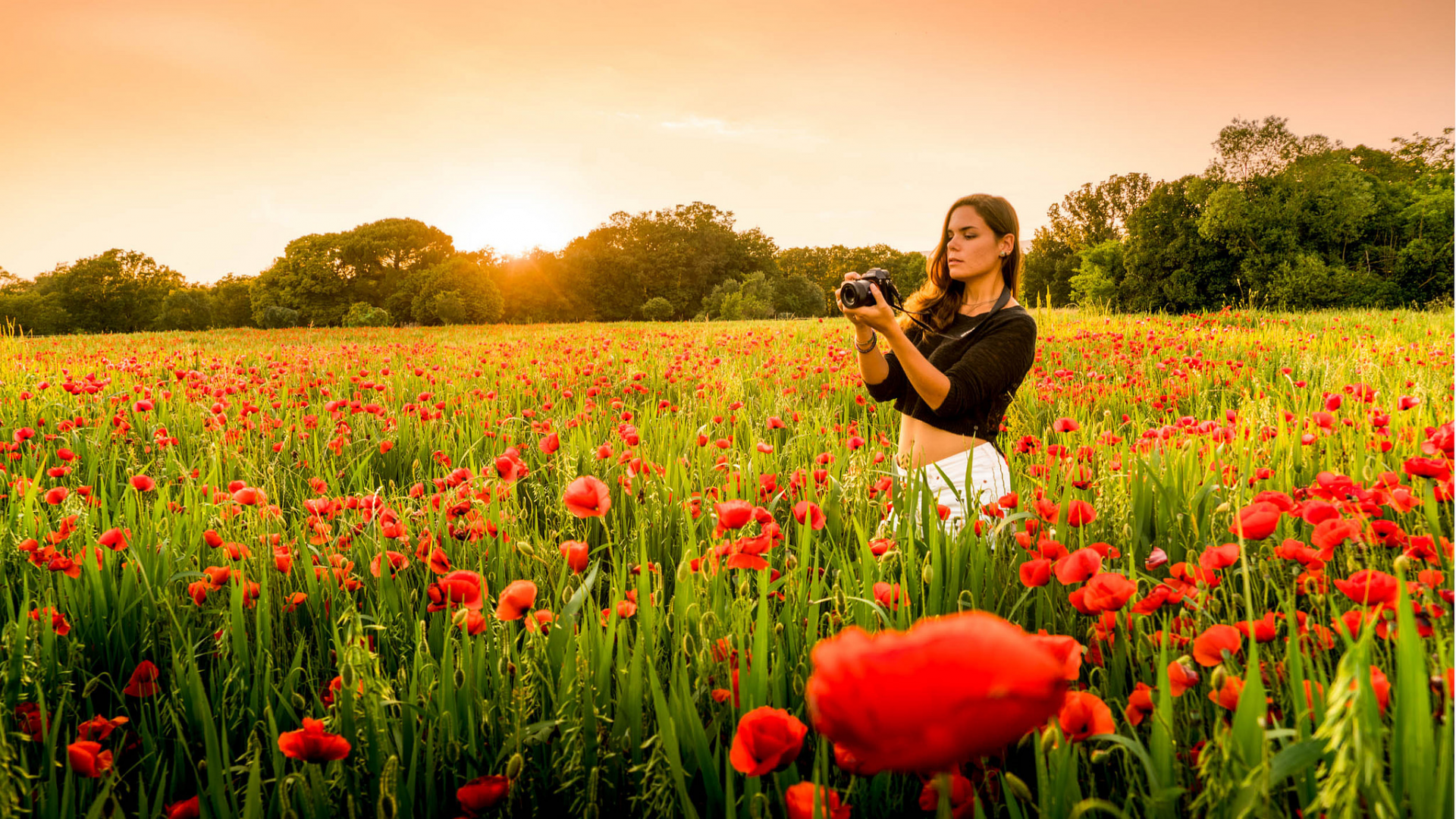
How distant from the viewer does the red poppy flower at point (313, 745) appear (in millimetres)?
881

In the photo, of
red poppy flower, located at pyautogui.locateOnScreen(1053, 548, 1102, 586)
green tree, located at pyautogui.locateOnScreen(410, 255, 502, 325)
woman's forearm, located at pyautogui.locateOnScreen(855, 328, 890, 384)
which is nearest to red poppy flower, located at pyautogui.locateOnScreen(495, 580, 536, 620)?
red poppy flower, located at pyautogui.locateOnScreen(1053, 548, 1102, 586)

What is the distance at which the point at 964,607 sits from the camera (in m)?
1.56

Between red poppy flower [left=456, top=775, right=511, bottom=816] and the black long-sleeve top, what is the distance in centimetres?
214

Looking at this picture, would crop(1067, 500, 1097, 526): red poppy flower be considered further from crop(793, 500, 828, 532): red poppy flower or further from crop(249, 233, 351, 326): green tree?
crop(249, 233, 351, 326): green tree

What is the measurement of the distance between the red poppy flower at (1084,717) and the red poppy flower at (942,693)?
1.71ft

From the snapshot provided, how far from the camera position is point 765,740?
0.80 m

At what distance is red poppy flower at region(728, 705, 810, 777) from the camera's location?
786mm

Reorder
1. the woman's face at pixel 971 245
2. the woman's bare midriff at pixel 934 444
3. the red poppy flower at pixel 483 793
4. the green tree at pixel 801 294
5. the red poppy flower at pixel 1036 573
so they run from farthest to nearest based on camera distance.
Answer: the green tree at pixel 801 294 < the woman's face at pixel 971 245 < the woman's bare midriff at pixel 934 444 < the red poppy flower at pixel 1036 573 < the red poppy flower at pixel 483 793

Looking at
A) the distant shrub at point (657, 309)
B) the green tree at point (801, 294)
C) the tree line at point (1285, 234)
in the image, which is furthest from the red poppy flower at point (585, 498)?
the green tree at point (801, 294)

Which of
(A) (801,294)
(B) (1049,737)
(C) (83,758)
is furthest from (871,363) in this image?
(A) (801,294)

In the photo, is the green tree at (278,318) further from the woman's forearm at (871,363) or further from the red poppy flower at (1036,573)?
the red poppy flower at (1036,573)

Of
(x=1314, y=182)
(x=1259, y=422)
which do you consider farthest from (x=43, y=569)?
(x=1314, y=182)

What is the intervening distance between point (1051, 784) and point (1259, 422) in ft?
8.00

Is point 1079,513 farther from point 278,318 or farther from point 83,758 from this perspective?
point 278,318
